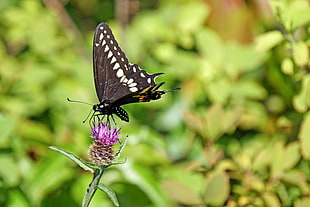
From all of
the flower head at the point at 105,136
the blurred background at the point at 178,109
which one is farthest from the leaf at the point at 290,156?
the flower head at the point at 105,136

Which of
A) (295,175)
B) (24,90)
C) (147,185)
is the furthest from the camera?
(24,90)

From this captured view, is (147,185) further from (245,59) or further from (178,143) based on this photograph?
(245,59)

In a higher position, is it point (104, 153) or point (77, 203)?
point (104, 153)

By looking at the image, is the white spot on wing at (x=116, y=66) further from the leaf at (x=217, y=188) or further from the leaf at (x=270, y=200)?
the leaf at (x=270, y=200)

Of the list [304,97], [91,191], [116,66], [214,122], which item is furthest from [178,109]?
[91,191]

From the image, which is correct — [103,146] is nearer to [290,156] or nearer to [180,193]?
[180,193]

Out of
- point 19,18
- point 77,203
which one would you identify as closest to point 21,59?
point 19,18
